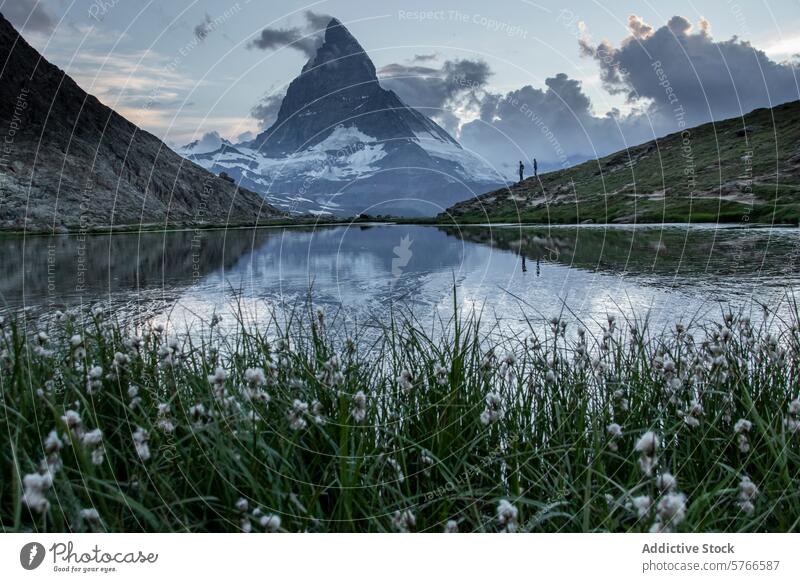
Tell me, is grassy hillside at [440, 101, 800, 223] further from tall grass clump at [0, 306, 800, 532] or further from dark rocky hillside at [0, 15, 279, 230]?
tall grass clump at [0, 306, 800, 532]

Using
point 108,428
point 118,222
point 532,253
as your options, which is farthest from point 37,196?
point 108,428

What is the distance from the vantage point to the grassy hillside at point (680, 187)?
51.4 meters

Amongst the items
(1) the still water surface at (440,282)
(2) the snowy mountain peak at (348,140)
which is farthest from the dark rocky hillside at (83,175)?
(2) the snowy mountain peak at (348,140)

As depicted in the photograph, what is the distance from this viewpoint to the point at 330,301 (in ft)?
Result: 42.9

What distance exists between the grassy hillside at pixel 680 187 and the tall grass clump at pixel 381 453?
40.8 m

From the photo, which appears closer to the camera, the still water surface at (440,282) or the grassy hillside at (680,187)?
the still water surface at (440,282)

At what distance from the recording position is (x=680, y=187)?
242ft
